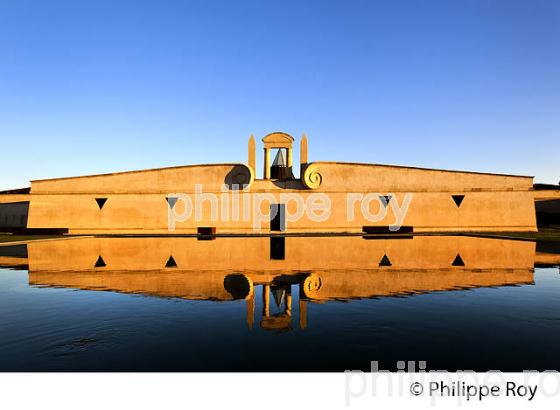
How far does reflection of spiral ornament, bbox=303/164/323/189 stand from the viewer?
1464 inches

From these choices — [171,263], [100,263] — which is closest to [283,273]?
[171,263]

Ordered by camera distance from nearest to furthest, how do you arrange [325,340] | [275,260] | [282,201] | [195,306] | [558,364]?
1. [558,364]
2. [325,340]
3. [195,306]
4. [275,260]
5. [282,201]

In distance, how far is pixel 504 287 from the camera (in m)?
12.0

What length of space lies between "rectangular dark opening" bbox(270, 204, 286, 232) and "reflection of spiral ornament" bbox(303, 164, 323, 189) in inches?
129

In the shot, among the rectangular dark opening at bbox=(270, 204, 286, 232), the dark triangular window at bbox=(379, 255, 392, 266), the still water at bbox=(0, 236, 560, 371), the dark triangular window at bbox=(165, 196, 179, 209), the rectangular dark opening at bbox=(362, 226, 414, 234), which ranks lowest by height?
the still water at bbox=(0, 236, 560, 371)

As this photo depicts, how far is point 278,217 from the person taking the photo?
37844 mm

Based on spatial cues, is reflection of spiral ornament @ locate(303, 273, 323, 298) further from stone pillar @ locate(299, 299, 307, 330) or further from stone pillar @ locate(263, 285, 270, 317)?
stone pillar @ locate(263, 285, 270, 317)

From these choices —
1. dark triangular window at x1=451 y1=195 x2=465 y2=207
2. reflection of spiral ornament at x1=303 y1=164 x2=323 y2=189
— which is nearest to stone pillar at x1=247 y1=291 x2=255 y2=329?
reflection of spiral ornament at x1=303 y1=164 x2=323 y2=189

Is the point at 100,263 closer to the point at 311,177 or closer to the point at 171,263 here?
the point at 171,263

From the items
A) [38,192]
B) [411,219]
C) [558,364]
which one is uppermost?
[38,192]

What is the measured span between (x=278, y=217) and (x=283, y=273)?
77.3 ft
